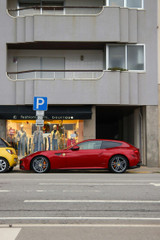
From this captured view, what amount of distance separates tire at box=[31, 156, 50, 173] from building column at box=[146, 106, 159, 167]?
7099mm

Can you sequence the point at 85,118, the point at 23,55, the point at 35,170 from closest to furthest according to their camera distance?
the point at 35,170
the point at 85,118
the point at 23,55

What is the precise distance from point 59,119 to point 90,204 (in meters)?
13.2

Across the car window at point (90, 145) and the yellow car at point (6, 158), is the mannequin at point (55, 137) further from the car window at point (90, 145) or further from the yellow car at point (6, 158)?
the car window at point (90, 145)

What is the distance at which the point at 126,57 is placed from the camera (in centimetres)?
2117

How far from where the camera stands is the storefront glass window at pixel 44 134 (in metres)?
21.4

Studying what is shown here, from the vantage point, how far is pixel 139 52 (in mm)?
21297

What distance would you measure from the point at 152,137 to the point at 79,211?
14325 mm

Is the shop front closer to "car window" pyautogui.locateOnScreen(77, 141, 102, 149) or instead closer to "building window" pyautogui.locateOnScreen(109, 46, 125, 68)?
"building window" pyautogui.locateOnScreen(109, 46, 125, 68)

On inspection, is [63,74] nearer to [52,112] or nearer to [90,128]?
[52,112]

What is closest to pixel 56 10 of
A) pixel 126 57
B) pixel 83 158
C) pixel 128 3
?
pixel 128 3

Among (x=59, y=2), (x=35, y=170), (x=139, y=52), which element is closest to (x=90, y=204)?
(x=35, y=170)

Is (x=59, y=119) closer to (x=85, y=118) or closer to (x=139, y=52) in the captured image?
(x=85, y=118)

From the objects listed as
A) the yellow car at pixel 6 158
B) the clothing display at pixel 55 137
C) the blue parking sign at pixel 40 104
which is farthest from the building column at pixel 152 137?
the yellow car at pixel 6 158

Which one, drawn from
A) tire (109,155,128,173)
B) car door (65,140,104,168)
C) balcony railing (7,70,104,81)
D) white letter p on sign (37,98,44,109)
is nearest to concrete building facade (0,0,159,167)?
balcony railing (7,70,104,81)
